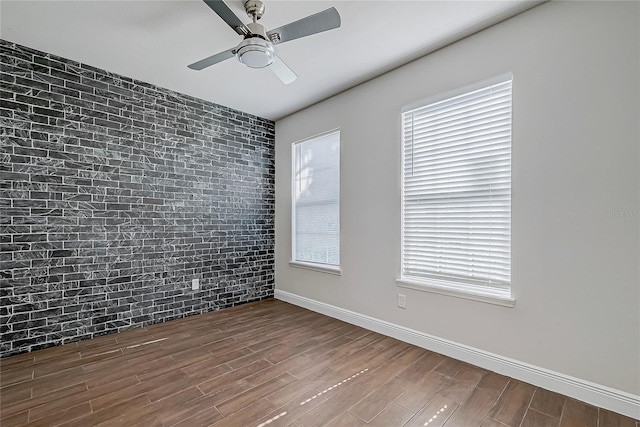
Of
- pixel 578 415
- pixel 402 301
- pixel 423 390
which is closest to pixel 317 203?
pixel 402 301

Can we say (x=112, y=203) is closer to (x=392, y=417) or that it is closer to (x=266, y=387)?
(x=266, y=387)

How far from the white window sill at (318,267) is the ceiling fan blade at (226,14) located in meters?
2.53

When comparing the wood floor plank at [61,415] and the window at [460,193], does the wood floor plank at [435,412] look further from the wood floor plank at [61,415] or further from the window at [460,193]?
the wood floor plank at [61,415]

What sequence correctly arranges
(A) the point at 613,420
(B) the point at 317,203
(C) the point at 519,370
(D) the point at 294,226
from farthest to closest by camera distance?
(D) the point at 294,226, (B) the point at 317,203, (C) the point at 519,370, (A) the point at 613,420

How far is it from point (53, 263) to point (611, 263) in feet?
14.0

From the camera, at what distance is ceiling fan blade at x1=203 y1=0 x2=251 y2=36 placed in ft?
5.53

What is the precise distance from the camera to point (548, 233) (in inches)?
80.8

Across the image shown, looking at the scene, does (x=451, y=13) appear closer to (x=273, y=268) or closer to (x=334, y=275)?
(x=334, y=275)

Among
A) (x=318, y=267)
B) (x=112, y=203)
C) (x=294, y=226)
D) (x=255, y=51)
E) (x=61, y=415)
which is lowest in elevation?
(x=61, y=415)

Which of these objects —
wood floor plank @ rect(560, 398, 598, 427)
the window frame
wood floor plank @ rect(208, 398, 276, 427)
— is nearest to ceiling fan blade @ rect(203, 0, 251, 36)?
the window frame

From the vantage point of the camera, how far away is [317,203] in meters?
3.92

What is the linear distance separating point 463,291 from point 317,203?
2041mm

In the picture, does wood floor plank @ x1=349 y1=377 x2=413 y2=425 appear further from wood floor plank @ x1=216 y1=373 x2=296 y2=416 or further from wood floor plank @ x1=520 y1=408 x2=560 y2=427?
wood floor plank @ x1=520 y1=408 x2=560 y2=427

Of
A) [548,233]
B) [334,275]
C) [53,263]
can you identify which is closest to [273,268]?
[334,275]
